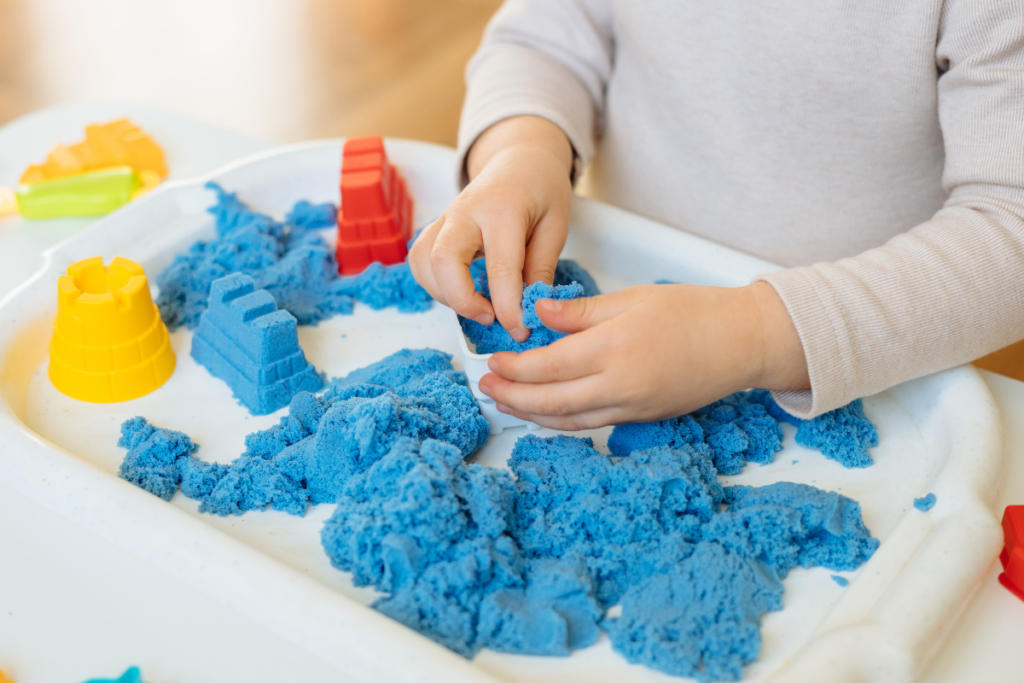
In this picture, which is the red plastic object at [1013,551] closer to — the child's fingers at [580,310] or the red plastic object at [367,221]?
the child's fingers at [580,310]

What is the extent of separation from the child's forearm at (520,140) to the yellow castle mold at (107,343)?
0.27 meters

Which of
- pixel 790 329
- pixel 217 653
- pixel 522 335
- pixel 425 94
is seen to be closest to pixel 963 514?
pixel 790 329

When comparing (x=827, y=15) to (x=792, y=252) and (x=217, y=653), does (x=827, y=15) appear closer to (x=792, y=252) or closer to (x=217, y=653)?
(x=792, y=252)

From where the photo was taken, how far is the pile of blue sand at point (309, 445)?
1.45ft

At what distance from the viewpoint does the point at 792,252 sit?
2.28 ft

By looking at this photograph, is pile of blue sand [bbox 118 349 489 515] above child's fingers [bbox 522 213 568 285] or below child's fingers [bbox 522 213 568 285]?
below

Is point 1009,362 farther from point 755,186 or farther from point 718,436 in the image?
→ point 718,436

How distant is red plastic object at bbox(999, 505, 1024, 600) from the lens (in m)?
0.40

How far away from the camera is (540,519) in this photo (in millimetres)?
417

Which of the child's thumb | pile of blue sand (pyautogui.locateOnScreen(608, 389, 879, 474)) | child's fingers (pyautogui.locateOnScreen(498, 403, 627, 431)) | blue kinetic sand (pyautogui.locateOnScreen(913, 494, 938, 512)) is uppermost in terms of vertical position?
blue kinetic sand (pyautogui.locateOnScreen(913, 494, 938, 512))

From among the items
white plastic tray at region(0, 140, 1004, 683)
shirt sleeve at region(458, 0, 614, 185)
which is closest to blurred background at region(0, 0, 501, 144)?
shirt sleeve at region(458, 0, 614, 185)

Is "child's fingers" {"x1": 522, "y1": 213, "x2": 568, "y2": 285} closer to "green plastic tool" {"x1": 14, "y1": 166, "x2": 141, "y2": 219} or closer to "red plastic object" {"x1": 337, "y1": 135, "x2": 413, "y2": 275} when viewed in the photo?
"red plastic object" {"x1": 337, "y1": 135, "x2": 413, "y2": 275}

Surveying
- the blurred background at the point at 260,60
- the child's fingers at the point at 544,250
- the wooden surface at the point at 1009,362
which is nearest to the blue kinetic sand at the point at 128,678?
the child's fingers at the point at 544,250

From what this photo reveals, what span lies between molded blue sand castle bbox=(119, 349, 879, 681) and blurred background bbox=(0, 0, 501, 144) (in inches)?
41.9
